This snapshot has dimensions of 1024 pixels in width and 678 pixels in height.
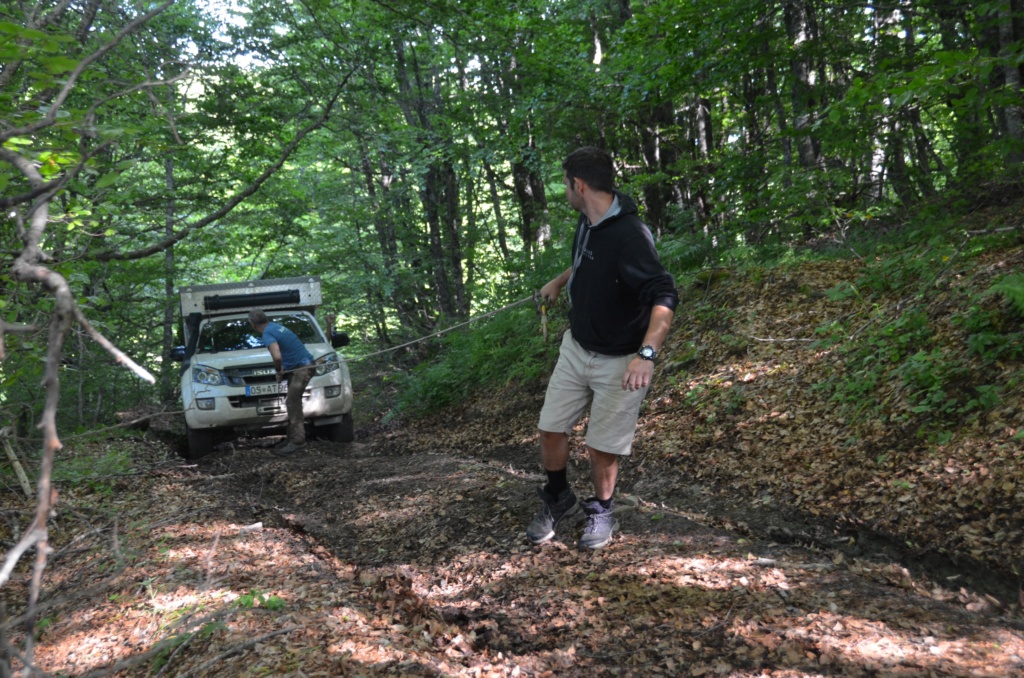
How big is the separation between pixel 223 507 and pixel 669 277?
4.45 metres

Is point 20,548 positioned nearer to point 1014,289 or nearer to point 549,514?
point 549,514

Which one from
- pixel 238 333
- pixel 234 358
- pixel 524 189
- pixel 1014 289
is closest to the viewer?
pixel 1014 289

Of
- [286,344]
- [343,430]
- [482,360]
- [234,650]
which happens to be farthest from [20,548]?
[482,360]

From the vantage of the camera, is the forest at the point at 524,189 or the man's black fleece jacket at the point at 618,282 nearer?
the man's black fleece jacket at the point at 618,282

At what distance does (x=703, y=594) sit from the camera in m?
3.58

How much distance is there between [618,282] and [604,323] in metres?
0.25

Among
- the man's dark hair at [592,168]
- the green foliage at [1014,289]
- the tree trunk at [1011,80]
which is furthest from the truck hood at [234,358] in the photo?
the tree trunk at [1011,80]

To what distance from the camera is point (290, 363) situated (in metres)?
8.66

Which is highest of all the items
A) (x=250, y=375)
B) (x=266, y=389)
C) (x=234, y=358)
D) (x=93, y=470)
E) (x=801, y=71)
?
(x=801, y=71)

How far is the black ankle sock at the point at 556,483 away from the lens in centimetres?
450

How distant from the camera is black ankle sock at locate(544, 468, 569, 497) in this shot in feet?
14.8

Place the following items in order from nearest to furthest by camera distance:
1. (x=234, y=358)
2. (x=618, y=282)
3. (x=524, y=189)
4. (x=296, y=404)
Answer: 1. (x=618, y=282)
2. (x=296, y=404)
3. (x=234, y=358)
4. (x=524, y=189)

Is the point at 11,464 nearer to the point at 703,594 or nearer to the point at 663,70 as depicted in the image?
the point at 703,594

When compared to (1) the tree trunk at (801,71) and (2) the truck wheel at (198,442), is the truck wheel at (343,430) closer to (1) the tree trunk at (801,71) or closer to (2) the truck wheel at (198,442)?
(2) the truck wheel at (198,442)
